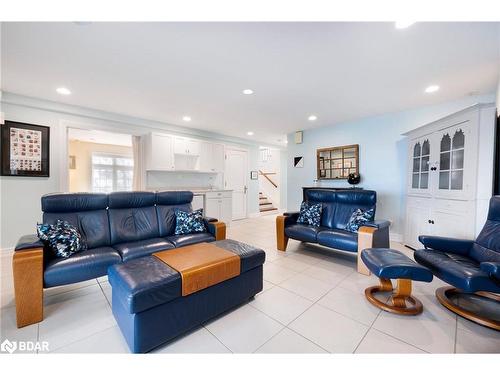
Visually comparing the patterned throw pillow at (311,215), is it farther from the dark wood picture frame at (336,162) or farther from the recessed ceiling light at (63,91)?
the recessed ceiling light at (63,91)

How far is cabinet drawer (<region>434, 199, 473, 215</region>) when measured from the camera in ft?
8.79

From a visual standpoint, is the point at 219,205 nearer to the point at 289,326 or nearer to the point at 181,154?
the point at 181,154

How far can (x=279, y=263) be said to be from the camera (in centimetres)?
296

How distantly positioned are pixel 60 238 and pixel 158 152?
286 centimetres

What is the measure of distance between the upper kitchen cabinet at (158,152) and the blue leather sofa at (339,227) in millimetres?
2866

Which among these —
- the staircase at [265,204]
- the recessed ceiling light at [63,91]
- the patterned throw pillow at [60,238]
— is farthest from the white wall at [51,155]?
the staircase at [265,204]

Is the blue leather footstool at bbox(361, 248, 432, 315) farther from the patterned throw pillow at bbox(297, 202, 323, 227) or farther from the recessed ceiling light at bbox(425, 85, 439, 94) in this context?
the recessed ceiling light at bbox(425, 85, 439, 94)

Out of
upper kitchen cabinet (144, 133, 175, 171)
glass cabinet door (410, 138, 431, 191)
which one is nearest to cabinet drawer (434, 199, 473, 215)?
glass cabinet door (410, 138, 431, 191)

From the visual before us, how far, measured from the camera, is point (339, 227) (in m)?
3.26

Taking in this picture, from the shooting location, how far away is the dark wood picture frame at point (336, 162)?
4.61 m

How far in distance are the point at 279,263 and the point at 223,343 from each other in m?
1.60

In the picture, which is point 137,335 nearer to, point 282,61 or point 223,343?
point 223,343

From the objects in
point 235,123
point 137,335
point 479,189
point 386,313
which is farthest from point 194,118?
point 479,189
